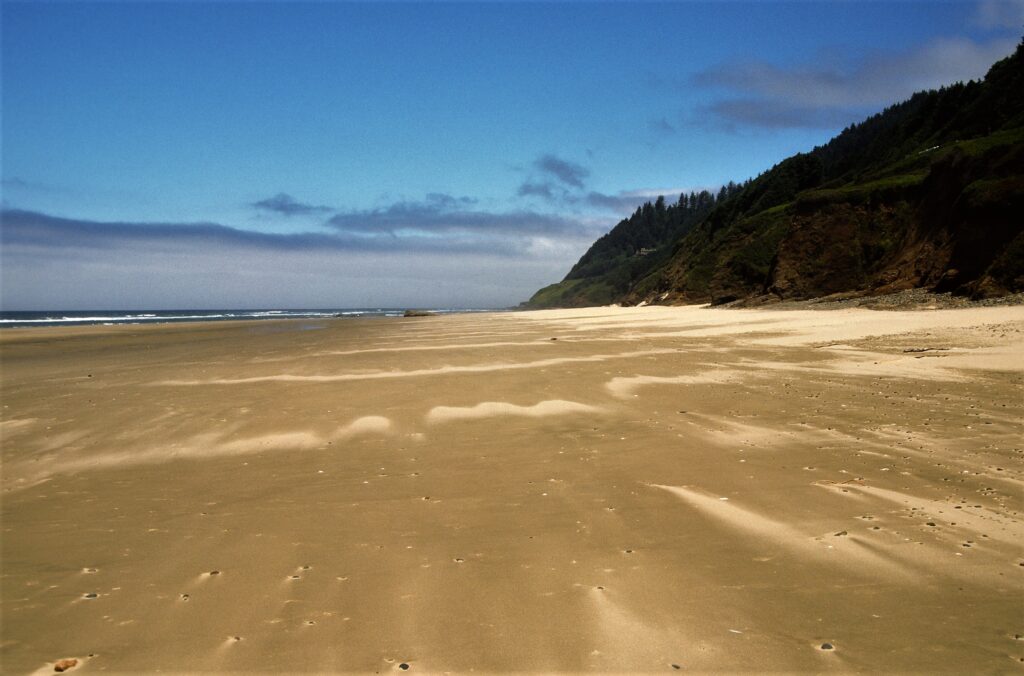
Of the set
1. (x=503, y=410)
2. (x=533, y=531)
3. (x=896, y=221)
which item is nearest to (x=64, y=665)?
(x=533, y=531)

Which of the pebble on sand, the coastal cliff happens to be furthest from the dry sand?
the coastal cliff

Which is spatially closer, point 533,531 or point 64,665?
point 64,665

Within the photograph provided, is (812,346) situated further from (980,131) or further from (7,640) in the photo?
(980,131)

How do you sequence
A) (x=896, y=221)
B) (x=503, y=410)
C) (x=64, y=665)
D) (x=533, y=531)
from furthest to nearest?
(x=896, y=221) < (x=503, y=410) < (x=533, y=531) < (x=64, y=665)

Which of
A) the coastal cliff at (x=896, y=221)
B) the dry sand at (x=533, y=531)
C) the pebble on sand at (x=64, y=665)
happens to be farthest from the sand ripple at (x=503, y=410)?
the coastal cliff at (x=896, y=221)

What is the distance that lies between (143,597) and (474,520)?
7.89 feet

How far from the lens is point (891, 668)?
8.57 feet

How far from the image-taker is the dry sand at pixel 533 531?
9.57 ft

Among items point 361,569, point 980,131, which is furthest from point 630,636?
point 980,131

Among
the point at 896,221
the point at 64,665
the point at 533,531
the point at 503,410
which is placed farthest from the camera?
the point at 896,221

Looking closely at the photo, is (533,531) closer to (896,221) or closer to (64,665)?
(64,665)

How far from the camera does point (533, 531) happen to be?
4406 mm

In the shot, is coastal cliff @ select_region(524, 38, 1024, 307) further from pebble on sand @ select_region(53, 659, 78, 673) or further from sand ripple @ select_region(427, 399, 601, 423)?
pebble on sand @ select_region(53, 659, 78, 673)

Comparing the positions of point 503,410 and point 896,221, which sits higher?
point 896,221
